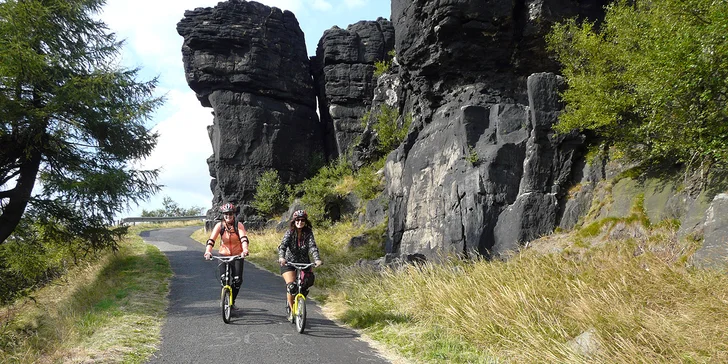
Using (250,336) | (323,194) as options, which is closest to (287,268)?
(250,336)

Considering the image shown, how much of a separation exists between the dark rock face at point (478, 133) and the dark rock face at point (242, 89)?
1479cm

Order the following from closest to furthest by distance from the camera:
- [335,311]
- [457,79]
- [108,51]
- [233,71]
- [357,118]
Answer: [335,311]
[108,51]
[457,79]
[233,71]
[357,118]

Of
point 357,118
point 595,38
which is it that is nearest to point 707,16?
point 595,38

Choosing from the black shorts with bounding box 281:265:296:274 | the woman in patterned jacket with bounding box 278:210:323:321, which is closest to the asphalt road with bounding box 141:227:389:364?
the woman in patterned jacket with bounding box 278:210:323:321

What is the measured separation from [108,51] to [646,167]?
1730 centimetres

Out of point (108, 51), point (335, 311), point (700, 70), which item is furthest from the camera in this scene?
point (108, 51)

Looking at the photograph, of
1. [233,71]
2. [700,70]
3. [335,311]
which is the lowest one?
[335,311]

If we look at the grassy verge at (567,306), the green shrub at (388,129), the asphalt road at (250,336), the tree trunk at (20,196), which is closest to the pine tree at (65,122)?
the tree trunk at (20,196)

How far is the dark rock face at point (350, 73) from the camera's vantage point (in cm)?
3481

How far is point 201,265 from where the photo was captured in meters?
16.3

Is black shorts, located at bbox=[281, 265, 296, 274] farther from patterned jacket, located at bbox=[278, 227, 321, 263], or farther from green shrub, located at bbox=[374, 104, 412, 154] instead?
green shrub, located at bbox=[374, 104, 412, 154]

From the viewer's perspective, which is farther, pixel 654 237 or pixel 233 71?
pixel 233 71

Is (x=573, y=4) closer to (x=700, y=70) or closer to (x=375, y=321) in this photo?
(x=700, y=70)

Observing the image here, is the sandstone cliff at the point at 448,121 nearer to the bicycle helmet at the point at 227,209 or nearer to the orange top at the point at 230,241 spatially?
the orange top at the point at 230,241
